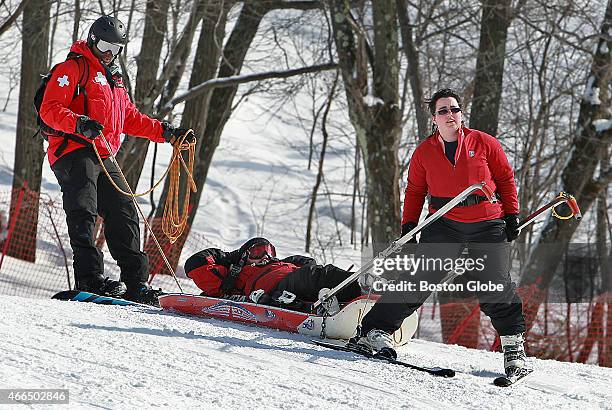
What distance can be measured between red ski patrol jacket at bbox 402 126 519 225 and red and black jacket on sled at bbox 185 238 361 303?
1294mm

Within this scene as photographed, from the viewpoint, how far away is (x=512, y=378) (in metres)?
4.85

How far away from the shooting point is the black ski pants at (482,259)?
16.2ft

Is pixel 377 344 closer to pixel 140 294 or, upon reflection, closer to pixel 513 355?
pixel 513 355

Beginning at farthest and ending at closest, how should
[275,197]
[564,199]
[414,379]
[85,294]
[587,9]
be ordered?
[275,197], [587,9], [85,294], [564,199], [414,379]

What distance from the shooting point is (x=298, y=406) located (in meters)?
3.78

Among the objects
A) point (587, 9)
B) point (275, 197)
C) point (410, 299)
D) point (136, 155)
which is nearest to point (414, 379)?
point (410, 299)

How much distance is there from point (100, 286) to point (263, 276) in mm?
1217

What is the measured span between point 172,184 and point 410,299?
2.58m

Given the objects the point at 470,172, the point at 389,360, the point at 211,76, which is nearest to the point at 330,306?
the point at 389,360

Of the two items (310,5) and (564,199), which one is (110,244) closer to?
(564,199)

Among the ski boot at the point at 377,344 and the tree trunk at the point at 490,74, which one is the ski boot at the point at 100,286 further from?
the tree trunk at the point at 490,74

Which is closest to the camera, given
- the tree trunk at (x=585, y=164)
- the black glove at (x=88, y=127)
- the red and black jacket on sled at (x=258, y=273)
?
the black glove at (x=88, y=127)

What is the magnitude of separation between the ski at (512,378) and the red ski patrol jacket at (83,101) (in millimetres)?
3228

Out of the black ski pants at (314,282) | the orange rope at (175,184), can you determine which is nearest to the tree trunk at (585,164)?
the black ski pants at (314,282)
